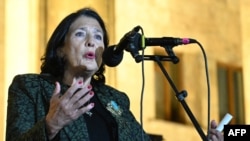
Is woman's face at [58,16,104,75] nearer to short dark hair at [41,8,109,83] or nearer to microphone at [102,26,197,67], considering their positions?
short dark hair at [41,8,109,83]

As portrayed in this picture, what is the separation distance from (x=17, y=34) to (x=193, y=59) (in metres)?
3.06

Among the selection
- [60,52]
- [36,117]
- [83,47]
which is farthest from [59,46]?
[36,117]

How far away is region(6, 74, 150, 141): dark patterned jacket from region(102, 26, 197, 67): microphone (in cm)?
35

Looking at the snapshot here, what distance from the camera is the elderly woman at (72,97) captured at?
2.99 meters

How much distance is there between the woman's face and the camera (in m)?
3.51

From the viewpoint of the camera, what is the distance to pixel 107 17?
29.7 feet

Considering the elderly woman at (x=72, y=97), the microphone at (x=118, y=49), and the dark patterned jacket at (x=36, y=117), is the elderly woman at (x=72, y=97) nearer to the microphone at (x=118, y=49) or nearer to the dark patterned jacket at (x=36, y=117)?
the dark patterned jacket at (x=36, y=117)

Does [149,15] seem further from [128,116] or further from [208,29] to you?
[128,116]

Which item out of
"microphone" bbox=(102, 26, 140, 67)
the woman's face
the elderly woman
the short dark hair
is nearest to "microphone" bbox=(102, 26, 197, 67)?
"microphone" bbox=(102, 26, 140, 67)

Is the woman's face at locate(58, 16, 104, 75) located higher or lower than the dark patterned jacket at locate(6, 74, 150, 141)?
higher

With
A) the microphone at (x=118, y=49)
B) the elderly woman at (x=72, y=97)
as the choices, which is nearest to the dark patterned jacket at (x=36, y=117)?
the elderly woman at (x=72, y=97)

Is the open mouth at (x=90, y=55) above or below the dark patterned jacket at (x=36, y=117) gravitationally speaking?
above

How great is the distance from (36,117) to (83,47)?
460mm

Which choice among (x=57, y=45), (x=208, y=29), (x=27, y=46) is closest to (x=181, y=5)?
(x=208, y=29)
